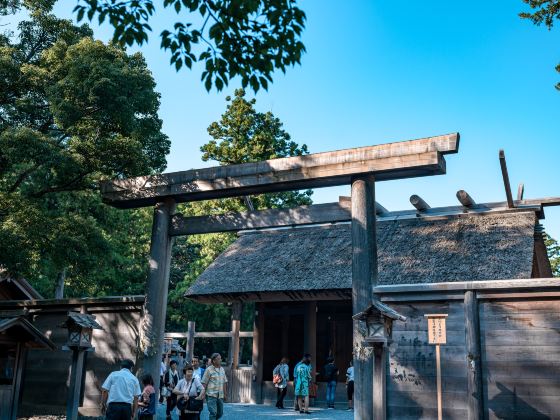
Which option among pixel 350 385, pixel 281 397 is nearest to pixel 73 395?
pixel 281 397

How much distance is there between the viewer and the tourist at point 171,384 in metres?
13.5

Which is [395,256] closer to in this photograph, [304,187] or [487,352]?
[304,187]

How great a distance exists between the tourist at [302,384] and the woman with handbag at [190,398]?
244 inches

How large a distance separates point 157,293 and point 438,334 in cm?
565

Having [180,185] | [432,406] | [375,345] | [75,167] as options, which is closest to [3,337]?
[75,167]

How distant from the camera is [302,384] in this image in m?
16.5

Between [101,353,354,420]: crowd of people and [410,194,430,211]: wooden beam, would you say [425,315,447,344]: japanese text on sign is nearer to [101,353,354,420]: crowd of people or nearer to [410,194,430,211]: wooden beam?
[101,353,354,420]: crowd of people

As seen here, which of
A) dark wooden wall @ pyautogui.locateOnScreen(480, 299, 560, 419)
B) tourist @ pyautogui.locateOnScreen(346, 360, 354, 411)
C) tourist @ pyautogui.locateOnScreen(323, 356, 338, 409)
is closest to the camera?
dark wooden wall @ pyautogui.locateOnScreen(480, 299, 560, 419)

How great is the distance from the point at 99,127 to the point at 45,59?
1938 mm

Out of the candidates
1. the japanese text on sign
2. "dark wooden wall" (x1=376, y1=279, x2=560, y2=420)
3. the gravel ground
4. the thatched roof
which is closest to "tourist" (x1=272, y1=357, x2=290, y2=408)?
the gravel ground

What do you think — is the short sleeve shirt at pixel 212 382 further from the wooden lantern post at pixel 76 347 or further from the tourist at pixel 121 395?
the wooden lantern post at pixel 76 347

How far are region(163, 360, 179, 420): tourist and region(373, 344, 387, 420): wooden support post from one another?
18.2 ft

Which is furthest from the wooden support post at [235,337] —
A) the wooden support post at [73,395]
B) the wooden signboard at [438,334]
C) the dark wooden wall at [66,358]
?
the wooden signboard at [438,334]

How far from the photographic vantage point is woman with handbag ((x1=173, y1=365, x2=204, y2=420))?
10625 mm
